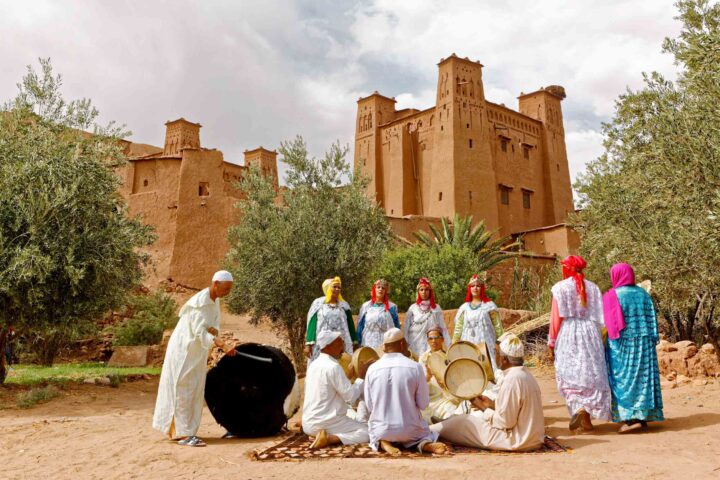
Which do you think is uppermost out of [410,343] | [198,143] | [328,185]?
[198,143]

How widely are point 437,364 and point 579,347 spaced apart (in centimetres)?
164

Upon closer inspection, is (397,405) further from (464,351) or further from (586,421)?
(586,421)

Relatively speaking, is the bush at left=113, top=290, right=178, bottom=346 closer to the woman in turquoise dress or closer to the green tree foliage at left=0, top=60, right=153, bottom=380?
the green tree foliage at left=0, top=60, right=153, bottom=380

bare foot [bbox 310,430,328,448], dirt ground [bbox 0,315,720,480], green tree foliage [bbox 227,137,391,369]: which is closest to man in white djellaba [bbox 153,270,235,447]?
dirt ground [bbox 0,315,720,480]

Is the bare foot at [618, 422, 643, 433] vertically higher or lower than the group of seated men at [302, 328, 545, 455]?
lower

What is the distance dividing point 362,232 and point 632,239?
628 cm

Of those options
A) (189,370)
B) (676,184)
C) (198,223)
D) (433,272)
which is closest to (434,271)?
(433,272)

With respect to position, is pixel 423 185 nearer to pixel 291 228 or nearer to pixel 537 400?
pixel 291 228

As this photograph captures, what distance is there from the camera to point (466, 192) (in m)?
36.9

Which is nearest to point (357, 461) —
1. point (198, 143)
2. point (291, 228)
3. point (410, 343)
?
point (410, 343)

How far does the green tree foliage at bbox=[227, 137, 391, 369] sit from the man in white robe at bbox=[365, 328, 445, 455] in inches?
342

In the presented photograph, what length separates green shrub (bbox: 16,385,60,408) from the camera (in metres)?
9.11

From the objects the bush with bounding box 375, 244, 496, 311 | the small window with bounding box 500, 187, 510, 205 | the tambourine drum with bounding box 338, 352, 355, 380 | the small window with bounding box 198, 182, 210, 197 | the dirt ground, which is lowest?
the dirt ground

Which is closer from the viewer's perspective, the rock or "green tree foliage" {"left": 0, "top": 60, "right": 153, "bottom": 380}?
"green tree foliage" {"left": 0, "top": 60, "right": 153, "bottom": 380}
